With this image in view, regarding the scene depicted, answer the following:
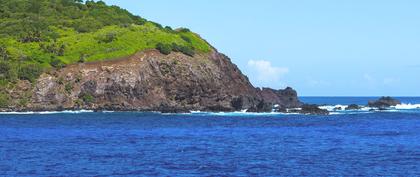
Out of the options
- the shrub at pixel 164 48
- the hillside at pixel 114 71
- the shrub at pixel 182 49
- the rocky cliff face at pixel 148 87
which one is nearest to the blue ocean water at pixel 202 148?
the rocky cliff face at pixel 148 87

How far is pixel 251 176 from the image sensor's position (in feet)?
164

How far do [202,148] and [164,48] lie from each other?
9891 centimetres

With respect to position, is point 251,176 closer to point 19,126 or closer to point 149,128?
point 149,128

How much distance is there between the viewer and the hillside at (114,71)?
14850cm

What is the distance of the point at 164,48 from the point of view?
550 feet

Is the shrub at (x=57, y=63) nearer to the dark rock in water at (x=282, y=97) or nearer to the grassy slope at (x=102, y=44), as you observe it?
the grassy slope at (x=102, y=44)

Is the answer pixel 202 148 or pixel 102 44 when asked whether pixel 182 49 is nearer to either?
pixel 102 44

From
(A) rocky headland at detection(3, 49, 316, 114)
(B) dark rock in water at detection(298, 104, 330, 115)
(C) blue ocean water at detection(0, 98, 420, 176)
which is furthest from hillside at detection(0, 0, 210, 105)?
(C) blue ocean water at detection(0, 98, 420, 176)

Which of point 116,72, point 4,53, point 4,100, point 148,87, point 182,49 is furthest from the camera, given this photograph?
point 182,49

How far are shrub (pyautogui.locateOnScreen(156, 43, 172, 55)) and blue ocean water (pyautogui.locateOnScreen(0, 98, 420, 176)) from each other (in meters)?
55.0

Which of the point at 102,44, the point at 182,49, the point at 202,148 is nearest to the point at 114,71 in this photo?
the point at 102,44

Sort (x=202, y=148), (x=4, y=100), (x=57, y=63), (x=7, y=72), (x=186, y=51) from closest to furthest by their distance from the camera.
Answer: (x=202, y=148)
(x=4, y=100)
(x=7, y=72)
(x=57, y=63)
(x=186, y=51)

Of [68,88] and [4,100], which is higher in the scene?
[68,88]

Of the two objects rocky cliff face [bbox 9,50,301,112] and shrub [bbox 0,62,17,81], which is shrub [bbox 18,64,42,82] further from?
rocky cliff face [bbox 9,50,301,112]
